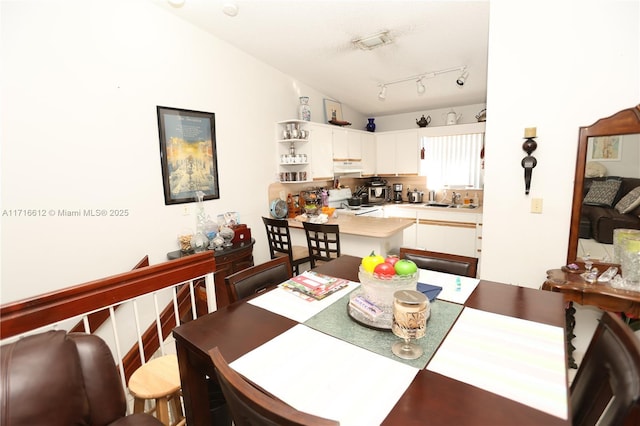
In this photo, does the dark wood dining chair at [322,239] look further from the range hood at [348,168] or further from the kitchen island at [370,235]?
the range hood at [348,168]

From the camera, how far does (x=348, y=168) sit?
480cm

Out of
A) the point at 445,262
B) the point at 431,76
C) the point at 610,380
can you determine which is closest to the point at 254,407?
the point at 610,380

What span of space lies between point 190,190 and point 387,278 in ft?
7.95

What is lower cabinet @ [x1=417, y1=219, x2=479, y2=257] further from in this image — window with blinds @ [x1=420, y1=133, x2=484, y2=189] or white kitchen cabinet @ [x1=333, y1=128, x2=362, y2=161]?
white kitchen cabinet @ [x1=333, y1=128, x2=362, y2=161]

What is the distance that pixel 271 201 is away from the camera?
3.87 metres

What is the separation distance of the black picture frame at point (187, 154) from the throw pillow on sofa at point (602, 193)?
3.18 m

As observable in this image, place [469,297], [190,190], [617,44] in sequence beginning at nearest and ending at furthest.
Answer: [469,297] → [617,44] → [190,190]

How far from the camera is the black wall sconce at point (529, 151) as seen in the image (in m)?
2.09

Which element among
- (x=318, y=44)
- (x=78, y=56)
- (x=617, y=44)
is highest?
(x=318, y=44)

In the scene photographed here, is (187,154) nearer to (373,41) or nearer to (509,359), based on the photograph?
(373,41)

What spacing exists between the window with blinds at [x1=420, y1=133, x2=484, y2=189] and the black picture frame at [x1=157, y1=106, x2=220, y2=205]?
3567mm

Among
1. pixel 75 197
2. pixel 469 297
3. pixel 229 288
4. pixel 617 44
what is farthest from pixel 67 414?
pixel 617 44

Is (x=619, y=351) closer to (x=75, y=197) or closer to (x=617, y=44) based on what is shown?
(x=617, y=44)

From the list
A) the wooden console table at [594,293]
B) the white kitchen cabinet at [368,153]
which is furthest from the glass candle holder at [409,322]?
the white kitchen cabinet at [368,153]
